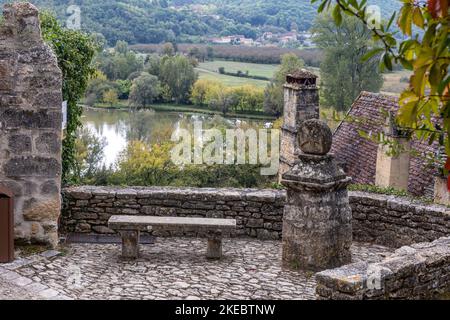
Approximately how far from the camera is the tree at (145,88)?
5384 centimetres

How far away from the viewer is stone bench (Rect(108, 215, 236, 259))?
29.2ft

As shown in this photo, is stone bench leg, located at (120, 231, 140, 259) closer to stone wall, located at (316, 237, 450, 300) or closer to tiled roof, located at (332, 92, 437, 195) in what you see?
stone wall, located at (316, 237, 450, 300)

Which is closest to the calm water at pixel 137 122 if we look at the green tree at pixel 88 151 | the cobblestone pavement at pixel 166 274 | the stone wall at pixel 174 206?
the green tree at pixel 88 151

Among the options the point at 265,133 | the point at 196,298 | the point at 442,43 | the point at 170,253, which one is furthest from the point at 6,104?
the point at 265,133

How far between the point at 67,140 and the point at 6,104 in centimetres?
188

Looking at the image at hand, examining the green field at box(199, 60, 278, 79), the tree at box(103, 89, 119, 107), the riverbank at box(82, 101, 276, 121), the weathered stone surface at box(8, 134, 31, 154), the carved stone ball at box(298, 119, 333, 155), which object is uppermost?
the green field at box(199, 60, 278, 79)

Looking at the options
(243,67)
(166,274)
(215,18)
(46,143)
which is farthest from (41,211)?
(215,18)

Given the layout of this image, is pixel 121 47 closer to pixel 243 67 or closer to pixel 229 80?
pixel 229 80

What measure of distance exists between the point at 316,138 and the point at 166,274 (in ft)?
7.83

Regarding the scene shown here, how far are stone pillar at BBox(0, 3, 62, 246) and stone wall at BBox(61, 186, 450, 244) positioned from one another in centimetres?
115

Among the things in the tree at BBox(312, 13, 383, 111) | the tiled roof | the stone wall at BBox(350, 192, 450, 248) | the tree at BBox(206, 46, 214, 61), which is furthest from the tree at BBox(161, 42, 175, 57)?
the stone wall at BBox(350, 192, 450, 248)

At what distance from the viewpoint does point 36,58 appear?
8.66m

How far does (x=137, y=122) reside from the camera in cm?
5078
